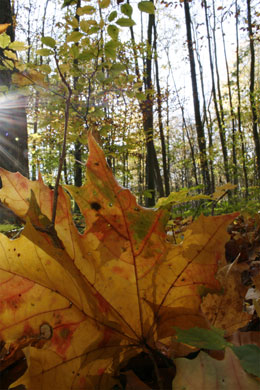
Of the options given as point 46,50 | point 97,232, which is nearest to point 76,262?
point 97,232

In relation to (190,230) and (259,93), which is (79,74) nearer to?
(190,230)

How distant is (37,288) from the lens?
0.42m

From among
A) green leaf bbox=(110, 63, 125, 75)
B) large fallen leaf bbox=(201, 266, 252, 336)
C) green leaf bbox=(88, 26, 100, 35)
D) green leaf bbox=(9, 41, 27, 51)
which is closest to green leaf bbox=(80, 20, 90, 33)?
green leaf bbox=(88, 26, 100, 35)

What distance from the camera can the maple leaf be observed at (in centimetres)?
41

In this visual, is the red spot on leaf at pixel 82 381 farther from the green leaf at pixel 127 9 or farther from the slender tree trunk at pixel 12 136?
the slender tree trunk at pixel 12 136

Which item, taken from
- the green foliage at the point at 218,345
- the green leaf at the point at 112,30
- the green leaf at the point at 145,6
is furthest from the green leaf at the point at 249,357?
the green leaf at the point at 112,30

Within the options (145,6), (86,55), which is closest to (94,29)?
(86,55)

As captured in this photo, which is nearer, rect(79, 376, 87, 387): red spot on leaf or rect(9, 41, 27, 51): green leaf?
rect(79, 376, 87, 387): red spot on leaf

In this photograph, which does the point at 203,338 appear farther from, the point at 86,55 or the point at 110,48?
the point at 86,55

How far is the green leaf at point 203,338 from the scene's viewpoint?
36 centimetres

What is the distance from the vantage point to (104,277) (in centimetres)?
45

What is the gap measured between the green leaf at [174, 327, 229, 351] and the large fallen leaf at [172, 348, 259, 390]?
15 mm

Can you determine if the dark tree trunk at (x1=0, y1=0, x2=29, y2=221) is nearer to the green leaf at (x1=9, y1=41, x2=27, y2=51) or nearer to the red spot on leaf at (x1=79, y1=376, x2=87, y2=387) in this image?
the green leaf at (x1=9, y1=41, x2=27, y2=51)

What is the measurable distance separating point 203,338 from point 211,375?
1.7 inches
